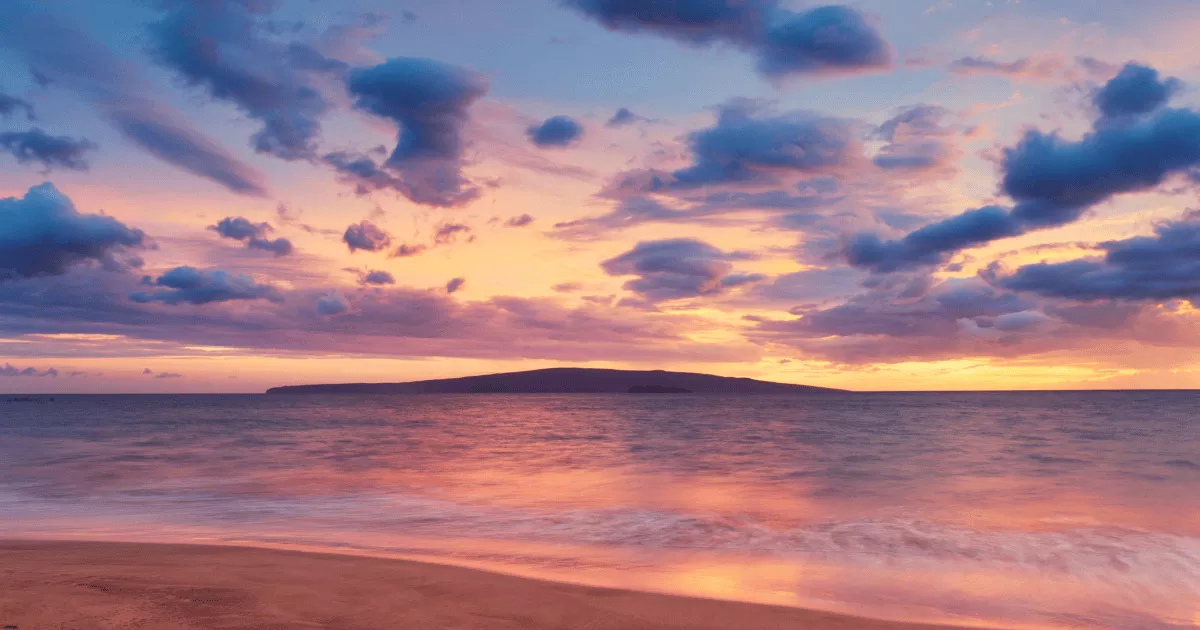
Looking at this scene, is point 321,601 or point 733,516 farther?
point 733,516

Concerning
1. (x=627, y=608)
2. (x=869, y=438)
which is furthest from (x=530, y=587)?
(x=869, y=438)

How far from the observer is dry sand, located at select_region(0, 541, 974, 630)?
6121 mm

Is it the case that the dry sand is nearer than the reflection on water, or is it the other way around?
the dry sand

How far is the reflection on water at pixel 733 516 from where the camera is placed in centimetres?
881

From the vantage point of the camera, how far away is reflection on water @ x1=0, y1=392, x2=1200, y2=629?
881cm

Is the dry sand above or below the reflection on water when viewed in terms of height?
above

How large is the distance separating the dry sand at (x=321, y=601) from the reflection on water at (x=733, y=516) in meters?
1.04

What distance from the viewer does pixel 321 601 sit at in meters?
6.86

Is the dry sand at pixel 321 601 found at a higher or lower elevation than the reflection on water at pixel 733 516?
higher

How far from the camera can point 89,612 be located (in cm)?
604

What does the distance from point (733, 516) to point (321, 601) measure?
363 inches

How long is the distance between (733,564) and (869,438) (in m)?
33.4

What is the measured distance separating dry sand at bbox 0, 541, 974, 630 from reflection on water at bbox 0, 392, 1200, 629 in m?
1.04

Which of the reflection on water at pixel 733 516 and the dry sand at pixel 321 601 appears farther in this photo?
the reflection on water at pixel 733 516
